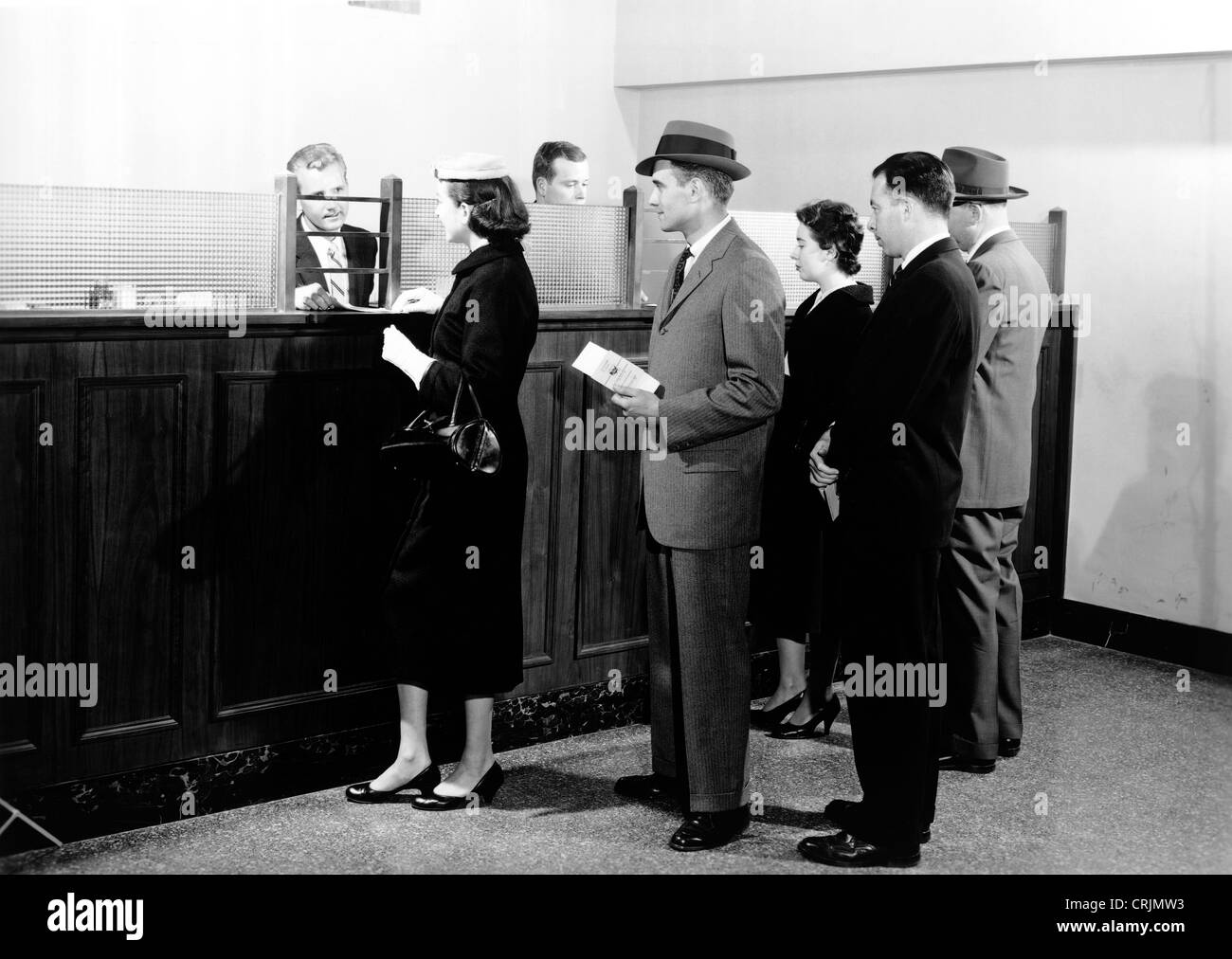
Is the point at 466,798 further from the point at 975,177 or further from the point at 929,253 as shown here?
the point at 975,177

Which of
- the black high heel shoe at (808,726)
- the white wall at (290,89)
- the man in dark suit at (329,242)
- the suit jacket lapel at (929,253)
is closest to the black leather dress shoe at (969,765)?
the black high heel shoe at (808,726)

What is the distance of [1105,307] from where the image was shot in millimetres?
5734

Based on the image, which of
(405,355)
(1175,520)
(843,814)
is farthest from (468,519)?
(1175,520)

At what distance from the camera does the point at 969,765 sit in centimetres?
423

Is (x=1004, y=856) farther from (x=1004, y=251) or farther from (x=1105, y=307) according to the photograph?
(x=1105, y=307)

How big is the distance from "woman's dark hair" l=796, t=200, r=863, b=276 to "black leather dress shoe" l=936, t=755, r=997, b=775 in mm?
1540

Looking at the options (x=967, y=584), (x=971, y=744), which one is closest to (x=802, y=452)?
(x=967, y=584)

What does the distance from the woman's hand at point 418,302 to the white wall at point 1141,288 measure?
3.11 m

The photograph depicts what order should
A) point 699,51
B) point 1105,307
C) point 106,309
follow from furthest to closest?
point 699,51
point 1105,307
point 106,309

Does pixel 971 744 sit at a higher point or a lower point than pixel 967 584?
lower

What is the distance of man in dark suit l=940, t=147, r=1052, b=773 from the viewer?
424 centimetres

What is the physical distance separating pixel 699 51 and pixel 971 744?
4884mm

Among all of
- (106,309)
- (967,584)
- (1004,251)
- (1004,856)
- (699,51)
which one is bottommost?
(1004,856)

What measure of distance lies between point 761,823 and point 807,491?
115 cm
